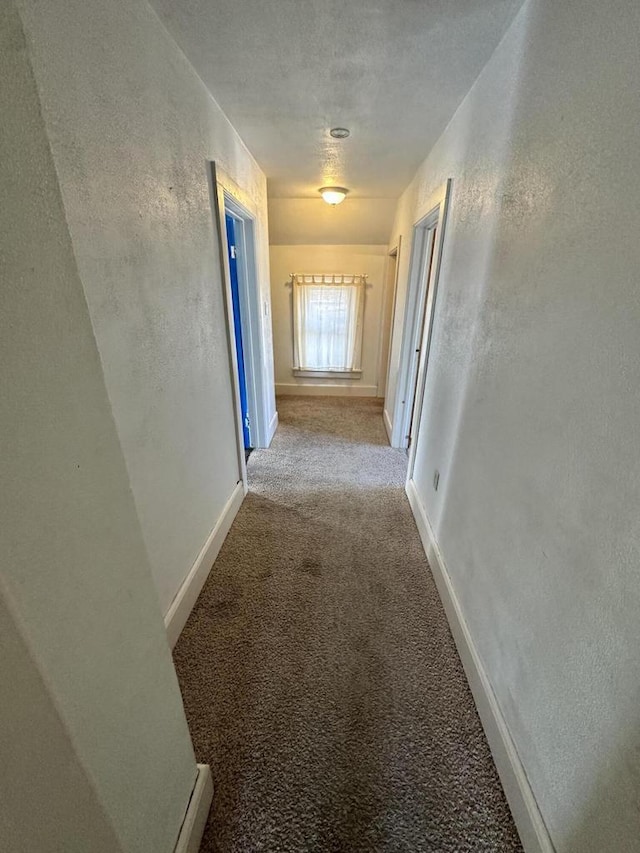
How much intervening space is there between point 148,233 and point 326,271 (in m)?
3.47

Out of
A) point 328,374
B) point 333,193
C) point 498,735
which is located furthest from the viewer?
point 328,374

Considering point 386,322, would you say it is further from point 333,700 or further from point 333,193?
point 333,700

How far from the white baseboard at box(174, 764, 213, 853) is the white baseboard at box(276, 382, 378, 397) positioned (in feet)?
14.0

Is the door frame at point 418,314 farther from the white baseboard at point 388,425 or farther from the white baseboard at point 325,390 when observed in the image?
the white baseboard at point 325,390

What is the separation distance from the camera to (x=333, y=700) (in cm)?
129

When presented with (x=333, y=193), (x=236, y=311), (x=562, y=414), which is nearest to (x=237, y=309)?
(x=236, y=311)

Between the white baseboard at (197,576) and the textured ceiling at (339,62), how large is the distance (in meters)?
2.15

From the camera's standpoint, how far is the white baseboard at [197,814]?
0.86 meters

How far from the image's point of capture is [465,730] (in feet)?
3.95

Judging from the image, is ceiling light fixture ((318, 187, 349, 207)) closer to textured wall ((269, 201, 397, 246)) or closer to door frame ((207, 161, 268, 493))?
textured wall ((269, 201, 397, 246))

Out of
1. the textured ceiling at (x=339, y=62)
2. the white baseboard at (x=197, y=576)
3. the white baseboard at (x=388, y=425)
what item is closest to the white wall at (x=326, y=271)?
the white baseboard at (x=388, y=425)

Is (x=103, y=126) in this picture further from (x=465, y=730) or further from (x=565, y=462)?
(x=465, y=730)

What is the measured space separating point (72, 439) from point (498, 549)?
125 centimetres

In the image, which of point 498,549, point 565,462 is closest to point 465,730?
point 498,549
